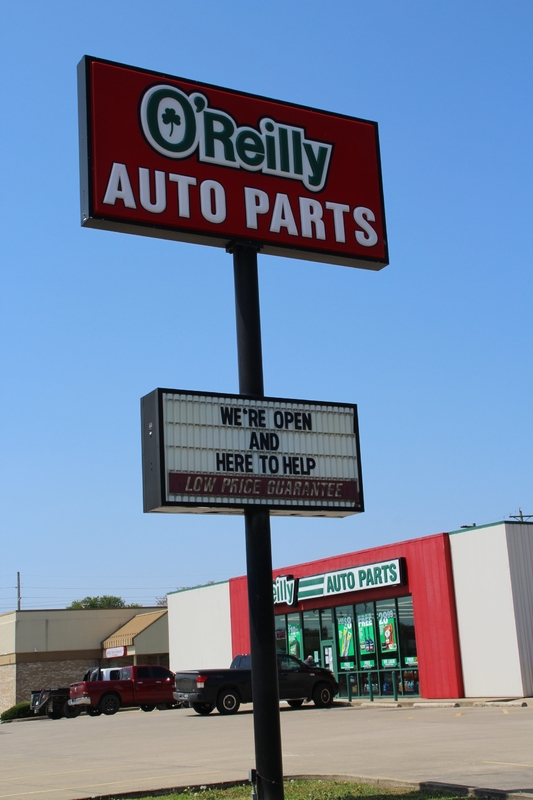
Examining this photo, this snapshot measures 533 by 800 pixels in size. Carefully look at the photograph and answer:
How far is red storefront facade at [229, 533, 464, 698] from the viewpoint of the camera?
27.5 meters

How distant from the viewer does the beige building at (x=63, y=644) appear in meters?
51.3

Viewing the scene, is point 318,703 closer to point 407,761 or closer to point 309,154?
point 407,761

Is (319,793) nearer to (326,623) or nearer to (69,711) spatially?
(326,623)

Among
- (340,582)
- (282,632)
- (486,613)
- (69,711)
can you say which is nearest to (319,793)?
(486,613)

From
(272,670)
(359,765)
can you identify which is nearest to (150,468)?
(272,670)

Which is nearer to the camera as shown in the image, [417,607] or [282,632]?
[417,607]

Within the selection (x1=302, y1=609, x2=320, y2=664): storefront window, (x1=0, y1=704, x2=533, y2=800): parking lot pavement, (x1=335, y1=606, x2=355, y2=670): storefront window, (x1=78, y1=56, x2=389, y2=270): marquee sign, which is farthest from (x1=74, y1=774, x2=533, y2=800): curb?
(x1=302, y1=609, x2=320, y2=664): storefront window

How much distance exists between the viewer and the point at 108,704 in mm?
32469

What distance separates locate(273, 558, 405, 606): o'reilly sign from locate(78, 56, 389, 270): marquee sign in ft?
62.6

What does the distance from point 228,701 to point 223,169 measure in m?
18.9

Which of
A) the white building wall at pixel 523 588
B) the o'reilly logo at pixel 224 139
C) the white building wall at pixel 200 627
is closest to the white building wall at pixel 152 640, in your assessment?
the white building wall at pixel 200 627

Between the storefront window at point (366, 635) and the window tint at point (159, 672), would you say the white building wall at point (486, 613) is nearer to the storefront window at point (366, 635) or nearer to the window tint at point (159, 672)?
the storefront window at point (366, 635)

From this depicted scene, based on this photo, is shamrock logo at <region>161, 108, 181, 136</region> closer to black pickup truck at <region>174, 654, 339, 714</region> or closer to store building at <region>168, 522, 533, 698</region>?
store building at <region>168, 522, 533, 698</region>

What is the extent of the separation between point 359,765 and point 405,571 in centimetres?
1675
